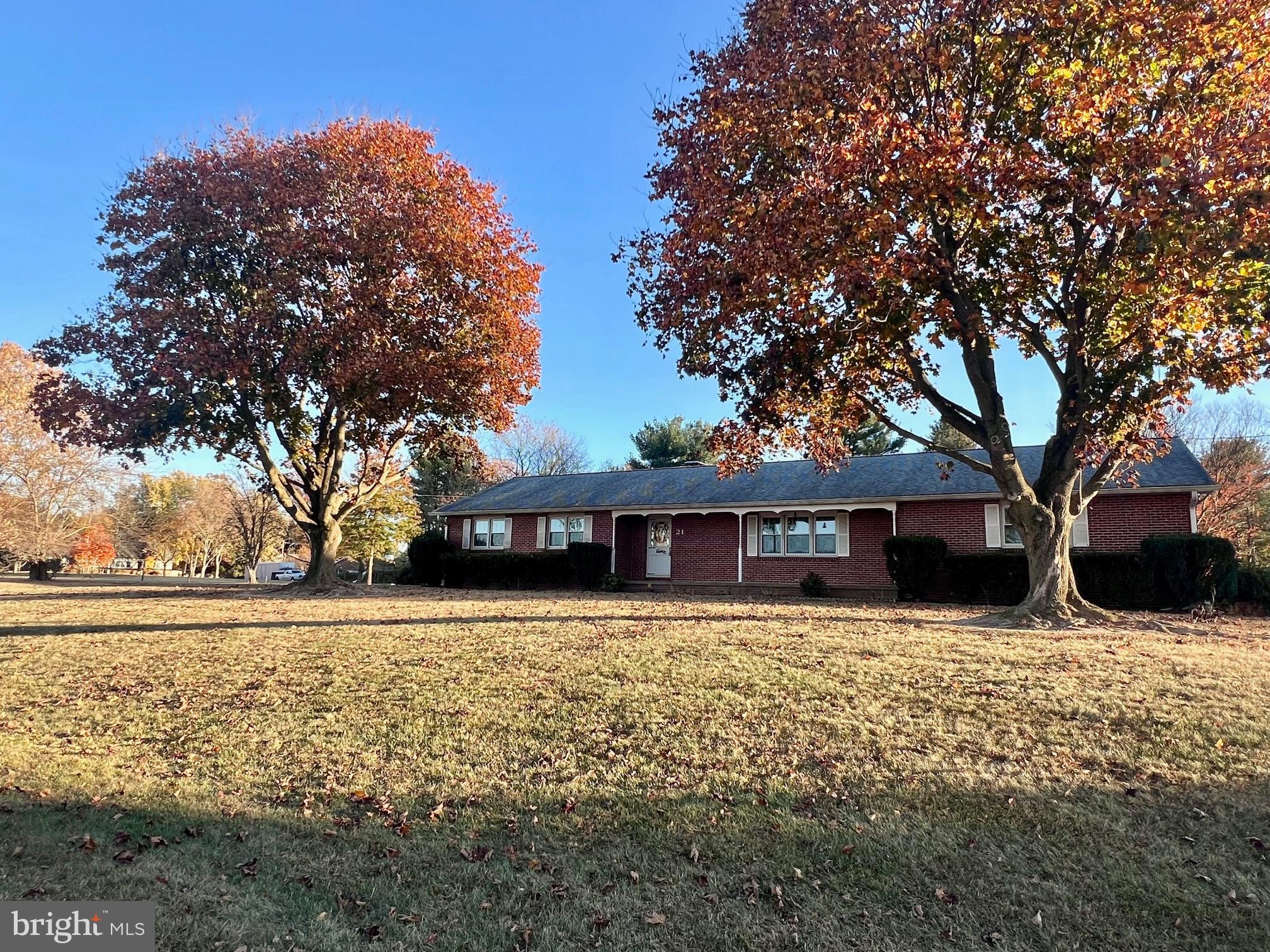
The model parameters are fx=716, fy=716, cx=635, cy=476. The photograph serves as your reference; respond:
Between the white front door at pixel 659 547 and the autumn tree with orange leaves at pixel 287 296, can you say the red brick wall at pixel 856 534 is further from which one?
the autumn tree with orange leaves at pixel 287 296

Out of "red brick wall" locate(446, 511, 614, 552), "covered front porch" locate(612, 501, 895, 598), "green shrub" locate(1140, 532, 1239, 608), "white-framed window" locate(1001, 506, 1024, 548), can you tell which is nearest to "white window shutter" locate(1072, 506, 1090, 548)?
"white-framed window" locate(1001, 506, 1024, 548)

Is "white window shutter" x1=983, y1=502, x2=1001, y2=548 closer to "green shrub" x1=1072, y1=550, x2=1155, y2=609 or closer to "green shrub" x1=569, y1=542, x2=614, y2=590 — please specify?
"green shrub" x1=1072, y1=550, x2=1155, y2=609

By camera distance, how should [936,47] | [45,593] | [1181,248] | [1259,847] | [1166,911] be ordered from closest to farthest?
1. [1166,911]
2. [1259,847]
3. [1181,248]
4. [936,47]
5. [45,593]

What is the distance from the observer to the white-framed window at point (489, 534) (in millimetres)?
26641

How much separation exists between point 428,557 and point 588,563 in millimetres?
6853

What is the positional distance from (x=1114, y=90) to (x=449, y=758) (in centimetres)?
1116

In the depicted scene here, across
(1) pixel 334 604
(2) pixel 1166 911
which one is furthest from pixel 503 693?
(1) pixel 334 604

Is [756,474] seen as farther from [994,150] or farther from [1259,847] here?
[1259,847]

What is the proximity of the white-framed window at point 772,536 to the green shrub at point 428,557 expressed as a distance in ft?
37.7

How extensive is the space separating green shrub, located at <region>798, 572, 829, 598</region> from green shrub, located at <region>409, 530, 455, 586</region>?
511 inches

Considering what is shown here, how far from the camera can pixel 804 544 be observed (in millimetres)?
21578

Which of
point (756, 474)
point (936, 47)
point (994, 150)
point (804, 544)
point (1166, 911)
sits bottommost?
point (1166, 911)

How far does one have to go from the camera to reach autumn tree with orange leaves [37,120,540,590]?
53.9ft

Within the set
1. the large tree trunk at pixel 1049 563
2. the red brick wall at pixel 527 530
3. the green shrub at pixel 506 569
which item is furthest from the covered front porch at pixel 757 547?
the large tree trunk at pixel 1049 563
